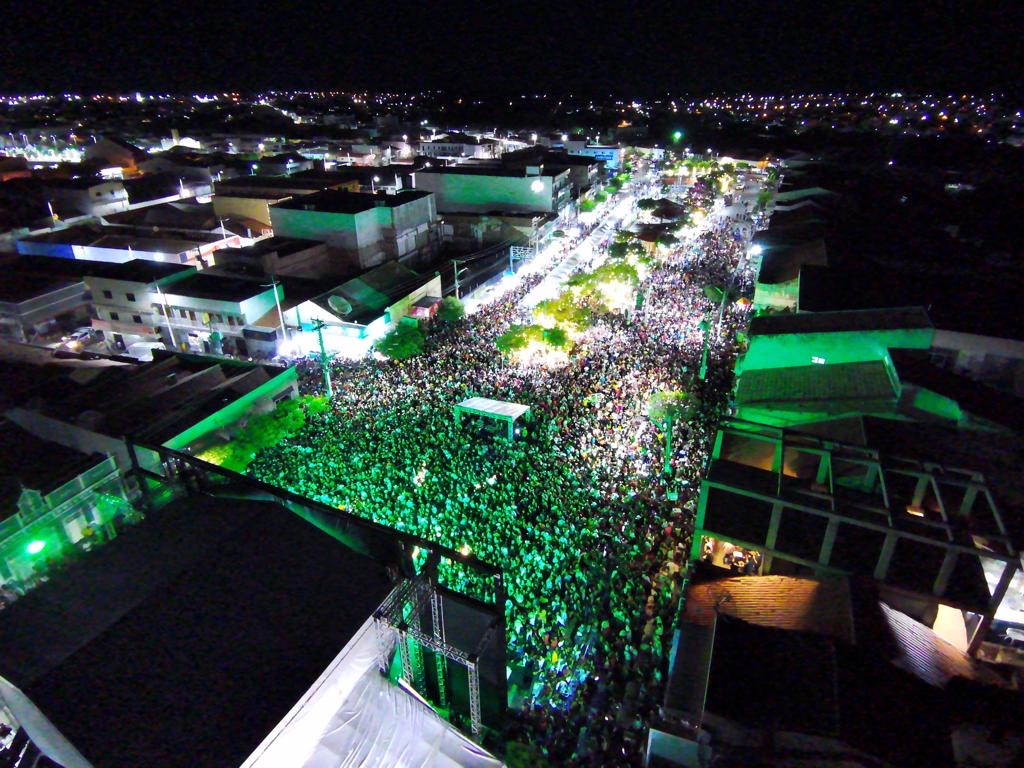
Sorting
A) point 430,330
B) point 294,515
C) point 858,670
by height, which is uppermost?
point 294,515

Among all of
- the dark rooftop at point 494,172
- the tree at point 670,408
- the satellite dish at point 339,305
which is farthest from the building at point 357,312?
the dark rooftop at point 494,172

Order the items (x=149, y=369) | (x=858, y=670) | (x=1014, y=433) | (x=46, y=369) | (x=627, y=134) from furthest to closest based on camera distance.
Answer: (x=627, y=134) < (x=46, y=369) < (x=149, y=369) < (x=1014, y=433) < (x=858, y=670)

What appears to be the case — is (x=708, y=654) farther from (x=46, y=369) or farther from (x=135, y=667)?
(x=46, y=369)

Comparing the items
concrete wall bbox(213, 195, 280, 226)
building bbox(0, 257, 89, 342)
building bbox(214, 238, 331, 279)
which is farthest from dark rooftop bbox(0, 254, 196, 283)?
concrete wall bbox(213, 195, 280, 226)

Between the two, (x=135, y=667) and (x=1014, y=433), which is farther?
(x=1014, y=433)

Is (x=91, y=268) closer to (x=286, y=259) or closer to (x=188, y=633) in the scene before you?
(x=286, y=259)

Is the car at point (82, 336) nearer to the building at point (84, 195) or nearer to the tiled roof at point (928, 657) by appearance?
the building at point (84, 195)

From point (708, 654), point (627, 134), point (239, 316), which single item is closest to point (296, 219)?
point (239, 316)
